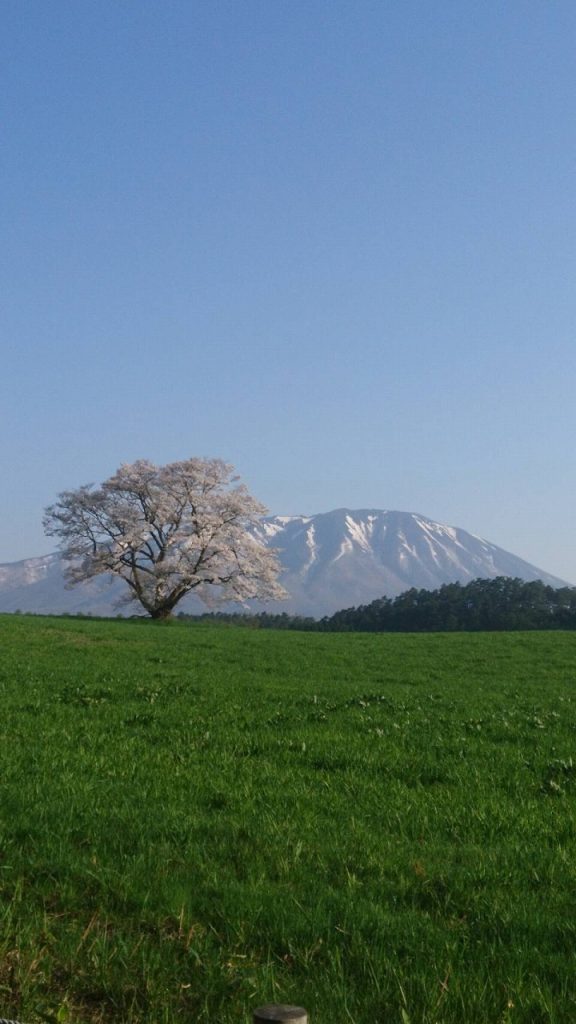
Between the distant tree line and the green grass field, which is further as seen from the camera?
the distant tree line

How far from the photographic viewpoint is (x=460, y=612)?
104 meters

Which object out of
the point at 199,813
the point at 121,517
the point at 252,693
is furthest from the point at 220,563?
the point at 199,813

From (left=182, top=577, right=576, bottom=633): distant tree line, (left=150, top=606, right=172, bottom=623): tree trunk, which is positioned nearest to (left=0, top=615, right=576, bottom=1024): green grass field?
(left=150, top=606, right=172, bottom=623): tree trunk

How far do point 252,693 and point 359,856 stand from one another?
14401mm

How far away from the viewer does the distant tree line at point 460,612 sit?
9526 centimetres

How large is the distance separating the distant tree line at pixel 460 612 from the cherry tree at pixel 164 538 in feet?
40.4

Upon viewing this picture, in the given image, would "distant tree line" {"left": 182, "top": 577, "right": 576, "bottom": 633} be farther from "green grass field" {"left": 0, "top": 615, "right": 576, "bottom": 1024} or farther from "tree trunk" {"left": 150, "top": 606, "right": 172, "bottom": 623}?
"green grass field" {"left": 0, "top": 615, "right": 576, "bottom": 1024}

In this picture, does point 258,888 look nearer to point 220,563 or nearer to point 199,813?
point 199,813

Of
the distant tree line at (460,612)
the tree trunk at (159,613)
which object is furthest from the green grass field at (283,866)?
the distant tree line at (460,612)

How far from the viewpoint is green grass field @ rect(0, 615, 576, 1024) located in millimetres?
5418

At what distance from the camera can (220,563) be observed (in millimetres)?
79312

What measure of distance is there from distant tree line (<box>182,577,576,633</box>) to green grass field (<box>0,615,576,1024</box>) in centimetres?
7732

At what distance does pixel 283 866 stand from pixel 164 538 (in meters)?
73.0

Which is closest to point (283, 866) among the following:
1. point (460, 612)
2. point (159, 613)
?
point (159, 613)
